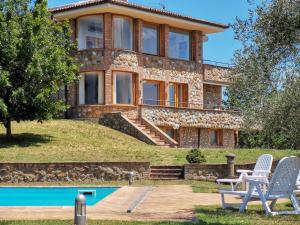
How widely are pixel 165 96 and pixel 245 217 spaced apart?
2402 cm

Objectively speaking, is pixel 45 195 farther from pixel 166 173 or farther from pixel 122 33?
pixel 122 33

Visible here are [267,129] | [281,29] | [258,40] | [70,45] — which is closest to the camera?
[281,29]

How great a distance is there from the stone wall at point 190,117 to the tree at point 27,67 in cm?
746

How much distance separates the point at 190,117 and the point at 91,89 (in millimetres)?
5913

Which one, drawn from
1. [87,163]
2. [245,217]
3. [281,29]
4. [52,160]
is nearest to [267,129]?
[245,217]

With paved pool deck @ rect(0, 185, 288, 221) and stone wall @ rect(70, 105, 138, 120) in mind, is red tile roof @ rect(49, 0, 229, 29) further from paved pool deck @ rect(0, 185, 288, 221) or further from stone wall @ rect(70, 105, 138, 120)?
paved pool deck @ rect(0, 185, 288, 221)

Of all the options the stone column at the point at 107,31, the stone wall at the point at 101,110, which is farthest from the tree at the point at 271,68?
the stone column at the point at 107,31

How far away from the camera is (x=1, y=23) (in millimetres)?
24047

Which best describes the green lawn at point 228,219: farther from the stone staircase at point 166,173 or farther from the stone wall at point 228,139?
the stone wall at point 228,139

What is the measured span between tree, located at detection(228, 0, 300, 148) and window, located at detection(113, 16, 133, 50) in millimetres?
19252

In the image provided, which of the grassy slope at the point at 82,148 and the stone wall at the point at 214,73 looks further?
the stone wall at the point at 214,73

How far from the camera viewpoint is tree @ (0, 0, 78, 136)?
77.2ft

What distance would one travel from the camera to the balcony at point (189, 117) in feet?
103

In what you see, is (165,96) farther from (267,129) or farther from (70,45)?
(267,129)
